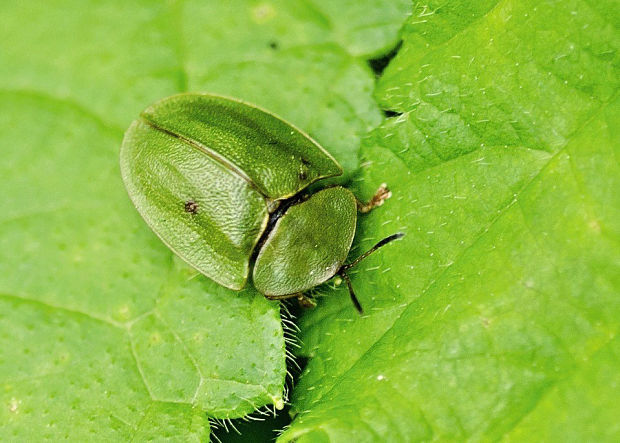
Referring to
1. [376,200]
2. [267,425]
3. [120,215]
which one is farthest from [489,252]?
[120,215]

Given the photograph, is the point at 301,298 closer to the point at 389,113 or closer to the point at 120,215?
the point at 389,113

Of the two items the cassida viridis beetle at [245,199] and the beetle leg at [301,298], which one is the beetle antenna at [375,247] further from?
the beetle leg at [301,298]

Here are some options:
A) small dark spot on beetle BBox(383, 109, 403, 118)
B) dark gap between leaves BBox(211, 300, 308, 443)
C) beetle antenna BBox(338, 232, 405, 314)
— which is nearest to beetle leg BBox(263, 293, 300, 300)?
dark gap between leaves BBox(211, 300, 308, 443)

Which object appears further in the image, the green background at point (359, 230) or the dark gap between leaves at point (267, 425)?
the dark gap between leaves at point (267, 425)

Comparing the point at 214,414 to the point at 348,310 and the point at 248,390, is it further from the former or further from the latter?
the point at 348,310

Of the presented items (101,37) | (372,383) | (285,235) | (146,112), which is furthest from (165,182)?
(372,383)

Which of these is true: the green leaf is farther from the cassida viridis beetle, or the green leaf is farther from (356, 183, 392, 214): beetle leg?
the cassida viridis beetle

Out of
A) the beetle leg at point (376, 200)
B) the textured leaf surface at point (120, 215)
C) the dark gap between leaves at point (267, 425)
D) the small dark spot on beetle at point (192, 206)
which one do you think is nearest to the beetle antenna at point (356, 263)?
the beetle leg at point (376, 200)
